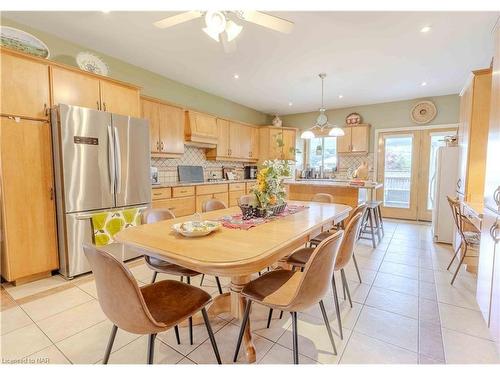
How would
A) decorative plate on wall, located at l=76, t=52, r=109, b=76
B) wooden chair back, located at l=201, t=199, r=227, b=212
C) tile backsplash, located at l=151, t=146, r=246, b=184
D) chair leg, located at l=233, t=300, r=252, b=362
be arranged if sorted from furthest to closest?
1. tile backsplash, located at l=151, t=146, r=246, b=184
2. decorative plate on wall, located at l=76, t=52, r=109, b=76
3. wooden chair back, located at l=201, t=199, r=227, b=212
4. chair leg, located at l=233, t=300, r=252, b=362

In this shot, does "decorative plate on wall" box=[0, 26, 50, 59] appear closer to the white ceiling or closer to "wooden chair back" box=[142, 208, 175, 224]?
the white ceiling

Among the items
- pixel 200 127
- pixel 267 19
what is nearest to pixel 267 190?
pixel 267 19

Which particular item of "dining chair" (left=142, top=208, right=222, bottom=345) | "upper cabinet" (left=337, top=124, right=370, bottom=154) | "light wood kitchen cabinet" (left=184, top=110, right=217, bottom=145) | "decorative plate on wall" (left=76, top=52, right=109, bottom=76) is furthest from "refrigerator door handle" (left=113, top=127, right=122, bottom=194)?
"upper cabinet" (left=337, top=124, right=370, bottom=154)

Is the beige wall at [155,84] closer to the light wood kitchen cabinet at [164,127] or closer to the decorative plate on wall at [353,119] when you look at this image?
the light wood kitchen cabinet at [164,127]

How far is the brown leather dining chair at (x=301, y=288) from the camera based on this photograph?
1303 mm

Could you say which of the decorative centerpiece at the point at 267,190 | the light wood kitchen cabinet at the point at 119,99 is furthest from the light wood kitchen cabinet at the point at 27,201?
the decorative centerpiece at the point at 267,190

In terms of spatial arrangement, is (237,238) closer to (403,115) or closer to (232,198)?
Answer: (232,198)

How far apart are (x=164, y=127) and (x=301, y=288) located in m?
3.48

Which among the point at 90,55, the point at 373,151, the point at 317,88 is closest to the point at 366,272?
the point at 317,88

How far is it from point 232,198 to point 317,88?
2601 mm

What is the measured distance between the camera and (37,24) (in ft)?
8.92

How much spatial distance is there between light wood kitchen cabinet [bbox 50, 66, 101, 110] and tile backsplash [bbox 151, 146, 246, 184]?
1.48 m

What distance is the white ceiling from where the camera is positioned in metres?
2.57

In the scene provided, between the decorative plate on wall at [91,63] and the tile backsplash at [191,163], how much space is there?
1.47m
